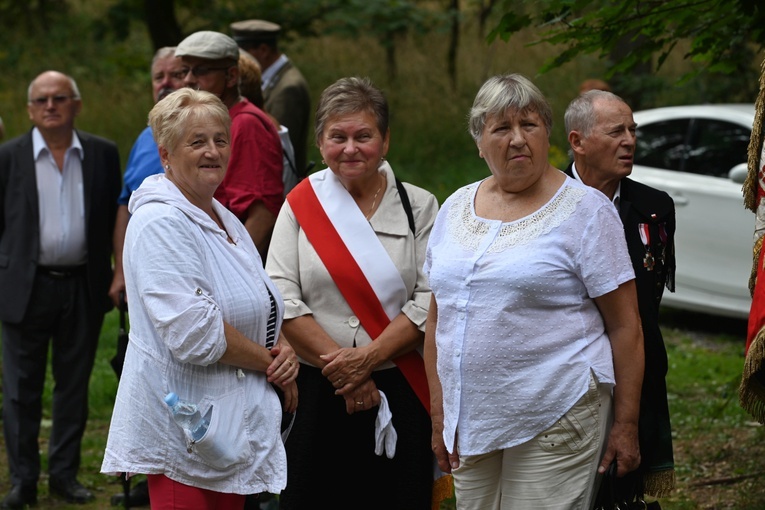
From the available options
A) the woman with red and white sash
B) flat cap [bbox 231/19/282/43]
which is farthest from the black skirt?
flat cap [bbox 231/19/282/43]

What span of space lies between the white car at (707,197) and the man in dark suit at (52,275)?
4.73 meters

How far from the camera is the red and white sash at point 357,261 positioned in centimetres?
407

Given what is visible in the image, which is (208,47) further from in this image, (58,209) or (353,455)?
(353,455)

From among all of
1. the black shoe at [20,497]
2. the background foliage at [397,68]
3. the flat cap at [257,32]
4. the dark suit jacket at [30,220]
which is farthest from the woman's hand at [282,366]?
the background foliage at [397,68]

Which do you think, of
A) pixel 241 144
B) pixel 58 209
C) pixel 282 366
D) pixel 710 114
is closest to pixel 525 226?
pixel 282 366

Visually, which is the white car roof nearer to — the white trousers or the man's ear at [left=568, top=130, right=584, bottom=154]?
Answer: the man's ear at [left=568, top=130, right=584, bottom=154]

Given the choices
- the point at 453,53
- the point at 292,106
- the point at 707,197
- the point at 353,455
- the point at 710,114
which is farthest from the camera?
the point at 453,53

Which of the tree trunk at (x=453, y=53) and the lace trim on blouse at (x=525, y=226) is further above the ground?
the lace trim on blouse at (x=525, y=226)

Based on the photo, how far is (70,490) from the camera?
233 inches

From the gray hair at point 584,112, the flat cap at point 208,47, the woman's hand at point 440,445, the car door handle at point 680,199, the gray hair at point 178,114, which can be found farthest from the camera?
the car door handle at point 680,199

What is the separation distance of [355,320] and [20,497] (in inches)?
106

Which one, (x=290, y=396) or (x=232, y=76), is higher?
(x=232, y=76)

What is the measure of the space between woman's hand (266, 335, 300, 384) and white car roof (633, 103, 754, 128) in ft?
19.1

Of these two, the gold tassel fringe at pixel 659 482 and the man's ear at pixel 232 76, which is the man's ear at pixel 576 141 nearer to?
the gold tassel fringe at pixel 659 482
